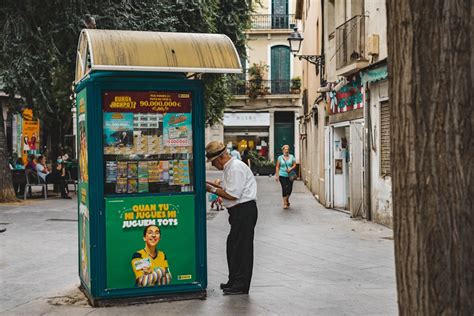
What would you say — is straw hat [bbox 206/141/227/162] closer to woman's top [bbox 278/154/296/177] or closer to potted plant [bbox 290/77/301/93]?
woman's top [bbox 278/154/296/177]

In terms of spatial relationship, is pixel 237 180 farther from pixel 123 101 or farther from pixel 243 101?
pixel 243 101

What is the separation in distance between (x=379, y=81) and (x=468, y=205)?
12802 millimetres

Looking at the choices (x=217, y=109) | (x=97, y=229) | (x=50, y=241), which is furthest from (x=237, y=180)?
(x=217, y=109)

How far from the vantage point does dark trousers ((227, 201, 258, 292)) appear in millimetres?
7547

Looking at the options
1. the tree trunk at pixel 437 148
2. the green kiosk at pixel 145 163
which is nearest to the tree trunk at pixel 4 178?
the green kiosk at pixel 145 163

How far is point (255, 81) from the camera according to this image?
47562 millimetres

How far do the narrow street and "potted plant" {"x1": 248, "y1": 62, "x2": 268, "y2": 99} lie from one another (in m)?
31.2

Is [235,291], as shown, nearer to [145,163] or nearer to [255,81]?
[145,163]

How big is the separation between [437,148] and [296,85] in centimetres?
4502

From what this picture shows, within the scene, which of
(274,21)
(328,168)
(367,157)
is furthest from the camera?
(274,21)

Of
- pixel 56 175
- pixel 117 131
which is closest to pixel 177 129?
pixel 117 131

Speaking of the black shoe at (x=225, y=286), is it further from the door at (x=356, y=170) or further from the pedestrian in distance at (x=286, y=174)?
the pedestrian in distance at (x=286, y=174)

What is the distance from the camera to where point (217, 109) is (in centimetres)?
3284

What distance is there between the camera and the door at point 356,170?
16875 mm
